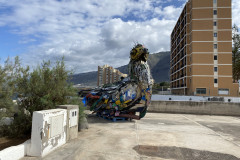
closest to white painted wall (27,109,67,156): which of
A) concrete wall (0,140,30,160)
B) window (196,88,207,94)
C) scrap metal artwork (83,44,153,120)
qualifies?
concrete wall (0,140,30,160)

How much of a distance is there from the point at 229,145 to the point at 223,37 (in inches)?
1809

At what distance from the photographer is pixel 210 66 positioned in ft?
149

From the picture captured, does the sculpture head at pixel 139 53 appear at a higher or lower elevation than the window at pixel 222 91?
higher

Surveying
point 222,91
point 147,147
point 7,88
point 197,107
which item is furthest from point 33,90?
point 222,91

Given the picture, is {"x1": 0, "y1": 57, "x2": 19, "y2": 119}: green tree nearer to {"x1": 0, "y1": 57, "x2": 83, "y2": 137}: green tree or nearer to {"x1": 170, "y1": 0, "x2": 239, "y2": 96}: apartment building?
{"x1": 0, "y1": 57, "x2": 83, "y2": 137}: green tree

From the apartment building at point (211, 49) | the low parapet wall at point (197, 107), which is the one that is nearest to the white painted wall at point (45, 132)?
the low parapet wall at point (197, 107)

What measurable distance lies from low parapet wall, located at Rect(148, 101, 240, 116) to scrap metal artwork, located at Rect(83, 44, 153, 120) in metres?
6.60

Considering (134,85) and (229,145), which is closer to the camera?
(229,145)

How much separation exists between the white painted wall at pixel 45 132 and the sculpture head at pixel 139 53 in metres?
7.78

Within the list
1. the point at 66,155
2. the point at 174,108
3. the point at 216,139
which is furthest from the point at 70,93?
the point at 174,108

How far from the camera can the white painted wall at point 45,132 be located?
5.93 m

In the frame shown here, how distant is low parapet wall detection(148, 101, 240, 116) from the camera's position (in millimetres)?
17859

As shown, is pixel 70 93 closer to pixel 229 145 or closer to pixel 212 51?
pixel 229 145

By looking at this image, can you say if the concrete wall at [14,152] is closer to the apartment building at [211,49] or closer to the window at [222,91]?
the apartment building at [211,49]
